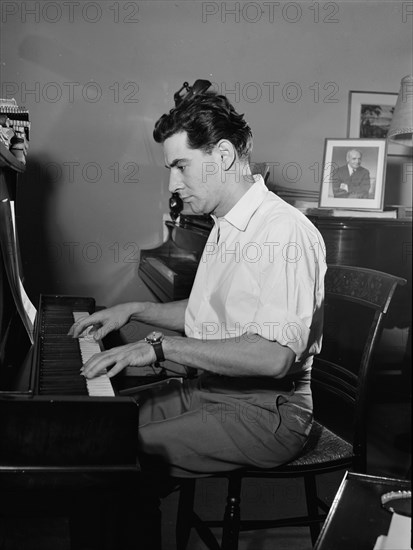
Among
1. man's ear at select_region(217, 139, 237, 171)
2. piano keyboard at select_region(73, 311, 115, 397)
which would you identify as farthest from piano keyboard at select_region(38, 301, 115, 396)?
man's ear at select_region(217, 139, 237, 171)

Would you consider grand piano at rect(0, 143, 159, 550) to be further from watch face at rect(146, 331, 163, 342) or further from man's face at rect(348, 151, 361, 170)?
man's face at rect(348, 151, 361, 170)

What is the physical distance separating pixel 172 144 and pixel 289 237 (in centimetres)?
49

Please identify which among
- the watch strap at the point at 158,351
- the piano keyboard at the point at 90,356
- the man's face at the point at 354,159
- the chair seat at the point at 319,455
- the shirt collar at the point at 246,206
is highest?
the man's face at the point at 354,159

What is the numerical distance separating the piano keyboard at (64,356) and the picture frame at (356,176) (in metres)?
2.09

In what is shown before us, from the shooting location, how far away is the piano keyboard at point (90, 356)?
5.07ft

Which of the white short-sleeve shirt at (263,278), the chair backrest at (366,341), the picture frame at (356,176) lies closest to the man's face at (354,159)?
the picture frame at (356,176)

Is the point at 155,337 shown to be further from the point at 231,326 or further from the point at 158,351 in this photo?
the point at 231,326

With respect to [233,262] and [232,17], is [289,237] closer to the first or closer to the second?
[233,262]

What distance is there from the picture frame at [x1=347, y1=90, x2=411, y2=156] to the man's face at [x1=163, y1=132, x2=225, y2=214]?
10.4 feet

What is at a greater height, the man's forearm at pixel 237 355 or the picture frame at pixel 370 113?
the picture frame at pixel 370 113

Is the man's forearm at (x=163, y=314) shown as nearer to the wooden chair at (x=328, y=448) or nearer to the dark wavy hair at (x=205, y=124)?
the wooden chair at (x=328, y=448)

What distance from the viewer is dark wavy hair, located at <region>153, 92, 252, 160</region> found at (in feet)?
6.89

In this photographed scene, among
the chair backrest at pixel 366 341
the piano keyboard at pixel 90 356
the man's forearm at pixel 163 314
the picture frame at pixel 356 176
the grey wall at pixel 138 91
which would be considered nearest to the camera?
the piano keyboard at pixel 90 356

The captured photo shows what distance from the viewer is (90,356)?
189 cm
